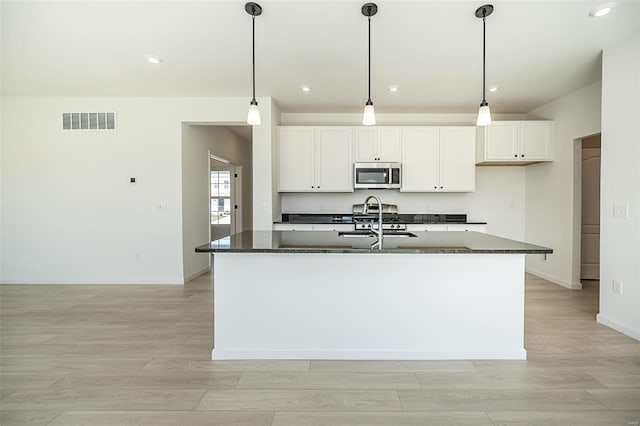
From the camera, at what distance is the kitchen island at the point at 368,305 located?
93.6 inches

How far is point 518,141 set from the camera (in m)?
4.71

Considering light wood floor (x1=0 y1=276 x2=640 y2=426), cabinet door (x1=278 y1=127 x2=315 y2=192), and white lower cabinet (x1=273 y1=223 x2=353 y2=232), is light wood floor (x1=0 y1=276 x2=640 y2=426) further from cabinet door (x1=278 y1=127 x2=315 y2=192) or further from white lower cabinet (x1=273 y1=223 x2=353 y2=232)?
cabinet door (x1=278 y1=127 x2=315 y2=192)

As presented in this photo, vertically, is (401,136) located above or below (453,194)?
above

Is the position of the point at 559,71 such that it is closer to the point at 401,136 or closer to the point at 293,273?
the point at 401,136

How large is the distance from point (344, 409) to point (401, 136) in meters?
3.99

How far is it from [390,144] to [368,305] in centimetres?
314

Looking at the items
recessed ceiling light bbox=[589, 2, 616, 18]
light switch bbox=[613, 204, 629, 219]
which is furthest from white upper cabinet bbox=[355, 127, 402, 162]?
light switch bbox=[613, 204, 629, 219]

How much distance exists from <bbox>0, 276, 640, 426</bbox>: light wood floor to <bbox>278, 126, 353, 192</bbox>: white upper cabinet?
8.42 feet

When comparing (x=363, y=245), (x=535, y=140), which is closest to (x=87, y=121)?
(x=363, y=245)

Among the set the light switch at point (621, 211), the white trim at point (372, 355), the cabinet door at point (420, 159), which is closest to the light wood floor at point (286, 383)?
the white trim at point (372, 355)

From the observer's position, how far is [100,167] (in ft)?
14.9

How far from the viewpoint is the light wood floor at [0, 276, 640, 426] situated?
5.78ft

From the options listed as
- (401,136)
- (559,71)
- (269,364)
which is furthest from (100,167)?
(559,71)

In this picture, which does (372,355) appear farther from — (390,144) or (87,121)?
(87,121)
